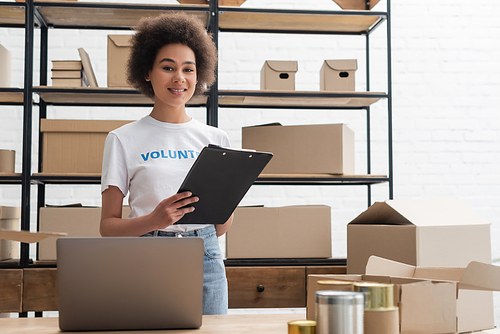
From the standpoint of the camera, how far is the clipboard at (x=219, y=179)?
1039 mm

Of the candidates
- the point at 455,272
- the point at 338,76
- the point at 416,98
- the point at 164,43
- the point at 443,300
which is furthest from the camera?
the point at 416,98

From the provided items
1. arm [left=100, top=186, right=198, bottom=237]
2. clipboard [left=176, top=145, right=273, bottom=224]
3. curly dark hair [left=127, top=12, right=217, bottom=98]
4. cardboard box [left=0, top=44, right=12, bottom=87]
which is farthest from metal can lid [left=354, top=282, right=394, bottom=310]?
cardboard box [left=0, top=44, right=12, bottom=87]

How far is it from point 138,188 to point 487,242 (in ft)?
3.47

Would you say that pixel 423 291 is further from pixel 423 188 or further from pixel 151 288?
pixel 423 188

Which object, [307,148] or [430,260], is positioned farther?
[307,148]

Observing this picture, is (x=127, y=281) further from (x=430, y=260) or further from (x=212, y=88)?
(x=212, y=88)

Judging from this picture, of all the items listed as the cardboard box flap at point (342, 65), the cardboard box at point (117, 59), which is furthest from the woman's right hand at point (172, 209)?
the cardboard box flap at point (342, 65)

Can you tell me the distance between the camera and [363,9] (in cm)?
248

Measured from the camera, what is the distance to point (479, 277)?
766mm

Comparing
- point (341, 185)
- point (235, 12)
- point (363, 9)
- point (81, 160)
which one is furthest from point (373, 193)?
point (81, 160)

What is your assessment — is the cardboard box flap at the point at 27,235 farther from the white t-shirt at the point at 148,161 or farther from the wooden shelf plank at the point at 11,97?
the wooden shelf plank at the point at 11,97

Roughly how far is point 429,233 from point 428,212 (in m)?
0.09

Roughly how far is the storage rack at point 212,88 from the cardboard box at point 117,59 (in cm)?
5

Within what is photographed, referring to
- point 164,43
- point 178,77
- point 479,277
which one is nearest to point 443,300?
point 479,277
